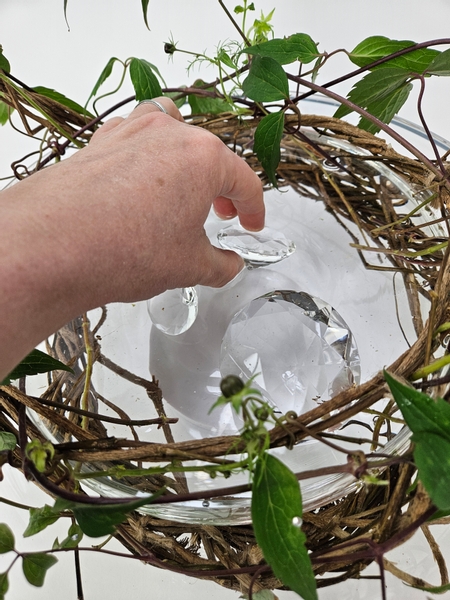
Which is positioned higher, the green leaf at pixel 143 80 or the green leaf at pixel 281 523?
the green leaf at pixel 143 80

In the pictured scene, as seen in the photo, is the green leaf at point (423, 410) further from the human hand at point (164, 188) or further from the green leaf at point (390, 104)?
the green leaf at point (390, 104)

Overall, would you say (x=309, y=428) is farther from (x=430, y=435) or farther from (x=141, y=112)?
(x=141, y=112)

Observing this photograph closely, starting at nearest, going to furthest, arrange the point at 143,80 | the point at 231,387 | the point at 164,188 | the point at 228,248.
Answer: the point at 231,387 < the point at 164,188 < the point at 143,80 < the point at 228,248

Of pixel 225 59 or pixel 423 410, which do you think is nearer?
pixel 423 410

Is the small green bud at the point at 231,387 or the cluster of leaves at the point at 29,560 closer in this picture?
the small green bud at the point at 231,387

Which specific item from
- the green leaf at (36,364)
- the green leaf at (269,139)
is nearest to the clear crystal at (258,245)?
the green leaf at (269,139)

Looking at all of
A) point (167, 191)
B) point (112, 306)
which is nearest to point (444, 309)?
point (167, 191)

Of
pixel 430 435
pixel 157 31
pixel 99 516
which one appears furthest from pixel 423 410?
pixel 157 31
